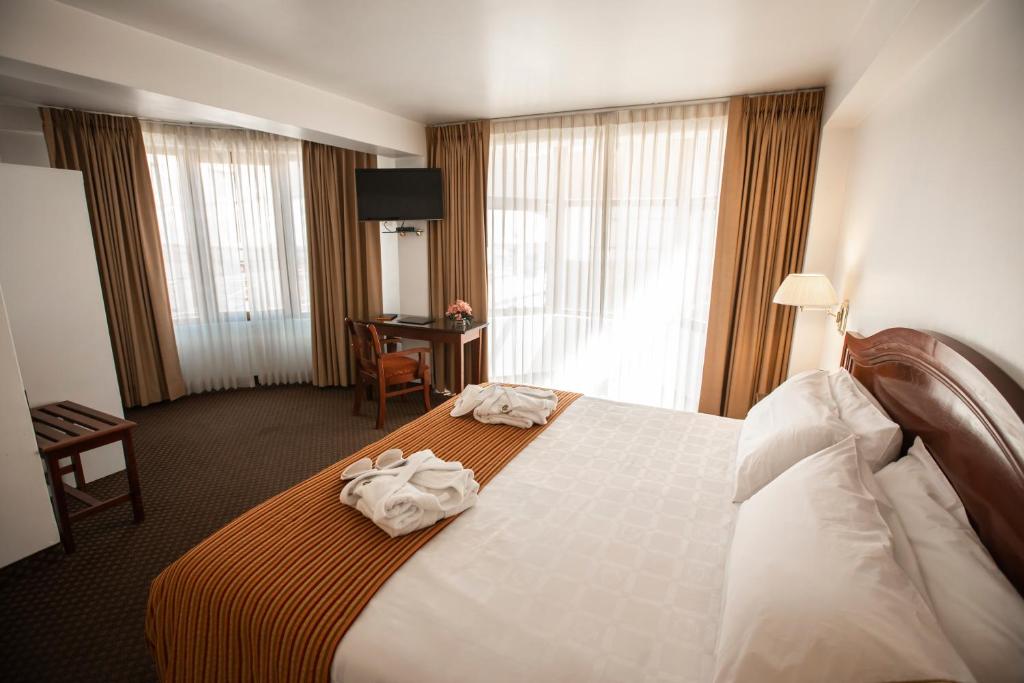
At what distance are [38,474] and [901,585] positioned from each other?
3.24 m

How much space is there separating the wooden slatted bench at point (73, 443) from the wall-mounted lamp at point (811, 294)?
3578mm

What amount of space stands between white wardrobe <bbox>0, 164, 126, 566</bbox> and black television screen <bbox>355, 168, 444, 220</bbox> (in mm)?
2001

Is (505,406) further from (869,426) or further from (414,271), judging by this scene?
(414,271)

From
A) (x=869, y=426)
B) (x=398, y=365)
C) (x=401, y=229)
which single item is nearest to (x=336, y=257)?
(x=401, y=229)

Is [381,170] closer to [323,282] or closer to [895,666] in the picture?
[323,282]

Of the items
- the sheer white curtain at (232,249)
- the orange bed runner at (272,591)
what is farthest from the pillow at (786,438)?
the sheer white curtain at (232,249)

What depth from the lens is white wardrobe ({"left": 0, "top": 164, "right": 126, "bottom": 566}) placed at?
6.96ft

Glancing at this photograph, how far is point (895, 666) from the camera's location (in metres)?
0.84

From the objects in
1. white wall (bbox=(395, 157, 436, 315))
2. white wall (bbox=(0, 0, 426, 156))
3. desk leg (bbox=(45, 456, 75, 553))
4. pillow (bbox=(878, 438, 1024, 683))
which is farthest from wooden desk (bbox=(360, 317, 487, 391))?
pillow (bbox=(878, 438, 1024, 683))

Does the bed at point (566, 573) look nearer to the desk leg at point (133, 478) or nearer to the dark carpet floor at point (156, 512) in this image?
the dark carpet floor at point (156, 512)

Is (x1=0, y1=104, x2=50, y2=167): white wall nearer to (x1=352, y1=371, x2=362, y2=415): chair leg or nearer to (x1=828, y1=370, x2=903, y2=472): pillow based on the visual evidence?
(x1=352, y1=371, x2=362, y2=415): chair leg

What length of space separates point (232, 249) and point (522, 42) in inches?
135

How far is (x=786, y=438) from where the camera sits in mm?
1691

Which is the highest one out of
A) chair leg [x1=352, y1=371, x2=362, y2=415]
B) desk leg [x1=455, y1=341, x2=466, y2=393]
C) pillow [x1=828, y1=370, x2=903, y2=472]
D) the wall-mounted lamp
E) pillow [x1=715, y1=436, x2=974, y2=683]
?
the wall-mounted lamp
